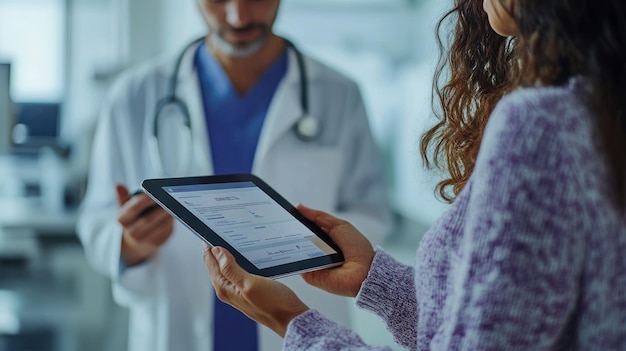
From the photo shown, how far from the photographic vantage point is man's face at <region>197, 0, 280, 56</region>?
54.4 inches

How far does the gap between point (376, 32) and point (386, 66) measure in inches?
5.7

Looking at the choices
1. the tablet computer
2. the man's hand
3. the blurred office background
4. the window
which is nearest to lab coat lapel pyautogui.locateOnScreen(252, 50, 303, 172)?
the man's hand

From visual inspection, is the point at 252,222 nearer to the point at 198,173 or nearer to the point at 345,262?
the point at 345,262

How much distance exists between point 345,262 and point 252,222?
0.14 meters

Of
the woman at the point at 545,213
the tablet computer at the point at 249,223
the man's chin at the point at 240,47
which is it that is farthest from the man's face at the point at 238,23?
the woman at the point at 545,213

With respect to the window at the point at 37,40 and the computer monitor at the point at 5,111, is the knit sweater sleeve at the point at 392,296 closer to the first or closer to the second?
the computer monitor at the point at 5,111

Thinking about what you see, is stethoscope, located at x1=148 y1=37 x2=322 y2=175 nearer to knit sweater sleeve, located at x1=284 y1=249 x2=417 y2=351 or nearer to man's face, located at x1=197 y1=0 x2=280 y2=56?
man's face, located at x1=197 y1=0 x2=280 y2=56

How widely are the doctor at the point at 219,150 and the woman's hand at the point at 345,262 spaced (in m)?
0.43

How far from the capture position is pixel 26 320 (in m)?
2.69

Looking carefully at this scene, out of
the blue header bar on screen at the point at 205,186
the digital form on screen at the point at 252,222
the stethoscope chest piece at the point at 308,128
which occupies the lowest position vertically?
the digital form on screen at the point at 252,222

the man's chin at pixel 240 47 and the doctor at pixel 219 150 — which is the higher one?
the man's chin at pixel 240 47

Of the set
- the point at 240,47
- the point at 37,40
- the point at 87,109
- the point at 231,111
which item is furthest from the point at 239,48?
the point at 37,40

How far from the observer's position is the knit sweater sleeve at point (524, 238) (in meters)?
0.58

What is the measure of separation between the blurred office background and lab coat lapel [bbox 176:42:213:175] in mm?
1000
